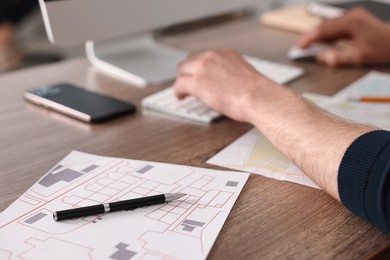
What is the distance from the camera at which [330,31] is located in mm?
1317

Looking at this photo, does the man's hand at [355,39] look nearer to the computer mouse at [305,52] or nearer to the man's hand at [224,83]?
the computer mouse at [305,52]

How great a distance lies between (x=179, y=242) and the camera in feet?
2.02

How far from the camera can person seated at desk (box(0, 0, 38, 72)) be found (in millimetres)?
2664

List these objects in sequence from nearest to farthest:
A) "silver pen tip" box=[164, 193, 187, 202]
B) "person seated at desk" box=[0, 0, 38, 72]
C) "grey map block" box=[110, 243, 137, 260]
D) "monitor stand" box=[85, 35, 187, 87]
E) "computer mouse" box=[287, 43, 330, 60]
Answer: "grey map block" box=[110, 243, 137, 260] → "silver pen tip" box=[164, 193, 187, 202] → "monitor stand" box=[85, 35, 187, 87] → "computer mouse" box=[287, 43, 330, 60] → "person seated at desk" box=[0, 0, 38, 72]

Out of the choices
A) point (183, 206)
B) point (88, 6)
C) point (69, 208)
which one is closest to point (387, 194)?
point (183, 206)

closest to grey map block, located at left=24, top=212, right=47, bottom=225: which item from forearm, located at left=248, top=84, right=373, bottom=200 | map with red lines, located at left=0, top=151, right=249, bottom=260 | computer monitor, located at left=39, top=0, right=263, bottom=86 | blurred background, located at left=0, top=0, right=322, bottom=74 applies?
map with red lines, located at left=0, top=151, right=249, bottom=260

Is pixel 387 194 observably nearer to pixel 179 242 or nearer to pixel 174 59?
pixel 179 242

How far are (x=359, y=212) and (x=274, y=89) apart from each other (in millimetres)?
276

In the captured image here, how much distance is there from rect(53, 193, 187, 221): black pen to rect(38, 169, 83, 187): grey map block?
0.34ft

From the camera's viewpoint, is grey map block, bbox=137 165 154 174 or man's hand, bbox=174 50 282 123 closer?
grey map block, bbox=137 165 154 174

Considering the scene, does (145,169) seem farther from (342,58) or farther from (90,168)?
(342,58)

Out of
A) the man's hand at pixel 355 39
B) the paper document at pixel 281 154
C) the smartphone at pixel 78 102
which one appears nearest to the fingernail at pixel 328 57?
the man's hand at pixel 355 39

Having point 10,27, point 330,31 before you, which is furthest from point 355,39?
point 10,27

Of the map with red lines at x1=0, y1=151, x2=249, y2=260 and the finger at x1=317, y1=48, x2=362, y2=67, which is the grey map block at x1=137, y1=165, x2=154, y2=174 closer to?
the map with red lines at x1=0, y1=151, x2=249, y2=260
